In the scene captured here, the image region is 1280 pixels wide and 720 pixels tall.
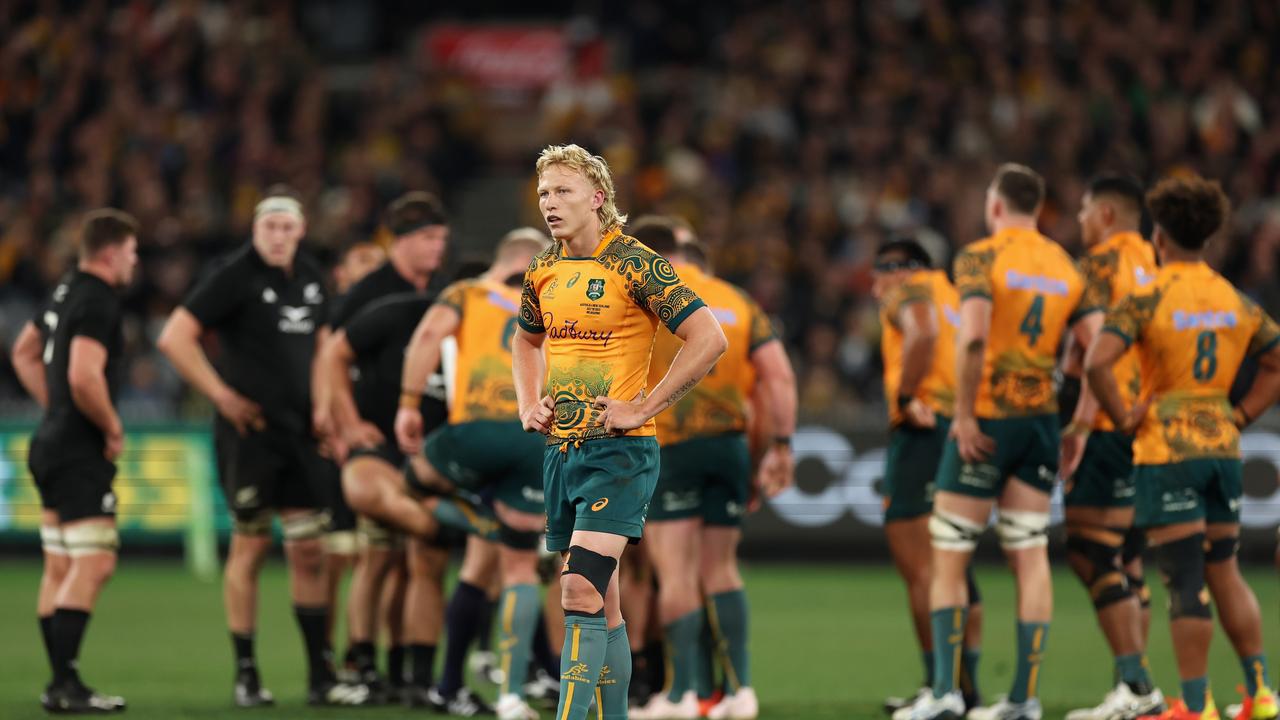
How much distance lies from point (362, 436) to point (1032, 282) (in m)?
4.02

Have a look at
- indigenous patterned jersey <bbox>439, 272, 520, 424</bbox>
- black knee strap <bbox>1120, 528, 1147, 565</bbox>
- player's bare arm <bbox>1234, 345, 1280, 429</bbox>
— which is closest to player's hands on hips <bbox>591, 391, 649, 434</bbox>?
indigenous patterned jersey <bbox>439, 272, 520, 424</bbox>

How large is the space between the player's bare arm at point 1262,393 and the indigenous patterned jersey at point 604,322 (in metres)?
3.43

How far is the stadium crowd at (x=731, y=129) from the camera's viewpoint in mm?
21281

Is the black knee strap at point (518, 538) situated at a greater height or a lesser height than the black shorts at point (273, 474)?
lesser

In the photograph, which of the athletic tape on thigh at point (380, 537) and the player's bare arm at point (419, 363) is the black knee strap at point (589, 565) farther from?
the athletic tape on thigh at point (380, 537)

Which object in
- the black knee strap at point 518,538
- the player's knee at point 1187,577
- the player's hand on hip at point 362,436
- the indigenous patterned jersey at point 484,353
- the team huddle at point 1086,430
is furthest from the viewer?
the player's hand on hip at point 362,436

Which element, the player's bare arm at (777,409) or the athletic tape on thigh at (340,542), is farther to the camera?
the athletic tape on thigh at (340,542)

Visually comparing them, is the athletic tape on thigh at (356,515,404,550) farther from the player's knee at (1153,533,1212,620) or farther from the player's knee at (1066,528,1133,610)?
the player's knee at (1153,533,1212,620)

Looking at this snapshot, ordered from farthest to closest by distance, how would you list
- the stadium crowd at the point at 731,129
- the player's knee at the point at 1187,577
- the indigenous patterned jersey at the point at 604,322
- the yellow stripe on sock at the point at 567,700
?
the stadium crowd at the point at 731,129
the player's knee at the point at 1187,577
the indigenous patterned jersey at the point at 604,322
the yellow stripe on sock at the point at 567,700

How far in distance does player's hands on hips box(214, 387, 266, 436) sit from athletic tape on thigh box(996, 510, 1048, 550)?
4380mm

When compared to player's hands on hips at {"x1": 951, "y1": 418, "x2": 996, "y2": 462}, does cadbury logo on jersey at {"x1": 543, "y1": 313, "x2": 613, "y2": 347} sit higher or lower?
higher

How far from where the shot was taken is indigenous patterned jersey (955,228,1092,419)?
29.1 ft

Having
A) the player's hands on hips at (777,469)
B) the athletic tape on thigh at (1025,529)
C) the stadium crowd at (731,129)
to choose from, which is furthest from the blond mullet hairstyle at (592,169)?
the stadium crowd at (731,129)

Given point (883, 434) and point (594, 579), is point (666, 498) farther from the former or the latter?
point (883, 434)
